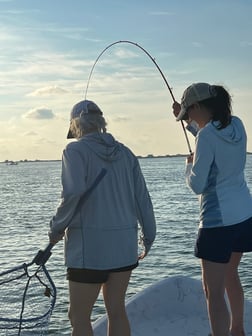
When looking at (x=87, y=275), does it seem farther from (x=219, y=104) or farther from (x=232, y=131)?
(x=219, y=104)

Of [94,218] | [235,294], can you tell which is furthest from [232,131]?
[235,294]

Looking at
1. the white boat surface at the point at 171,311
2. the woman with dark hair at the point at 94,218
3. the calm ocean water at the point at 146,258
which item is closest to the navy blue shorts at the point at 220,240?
the woman with dark hair at the point at 94,218

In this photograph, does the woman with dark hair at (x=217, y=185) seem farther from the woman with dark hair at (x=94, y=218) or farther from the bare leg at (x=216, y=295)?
the woman with dark hair at (x=94, y=218)

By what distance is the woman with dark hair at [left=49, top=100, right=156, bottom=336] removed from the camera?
3709 mm

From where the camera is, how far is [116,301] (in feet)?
13.0

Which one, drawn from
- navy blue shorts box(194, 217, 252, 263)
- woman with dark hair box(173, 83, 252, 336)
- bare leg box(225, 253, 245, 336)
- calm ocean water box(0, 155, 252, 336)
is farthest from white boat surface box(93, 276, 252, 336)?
calm ocean water box(0, 155, 252, 336)

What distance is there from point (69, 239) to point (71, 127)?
73 centimetres

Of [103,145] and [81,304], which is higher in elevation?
[103,145]

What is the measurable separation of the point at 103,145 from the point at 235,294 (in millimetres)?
1587

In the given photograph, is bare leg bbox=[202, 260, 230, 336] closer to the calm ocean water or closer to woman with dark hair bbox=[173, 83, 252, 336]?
woman with dark hair bbox=[173, 83, 252, 336]

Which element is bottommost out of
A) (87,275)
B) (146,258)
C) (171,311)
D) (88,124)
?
(146,258)

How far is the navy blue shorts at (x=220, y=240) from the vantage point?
3984mm

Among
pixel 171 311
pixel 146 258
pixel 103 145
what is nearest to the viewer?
pixel 103 145

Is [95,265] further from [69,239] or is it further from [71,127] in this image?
[71,127]
